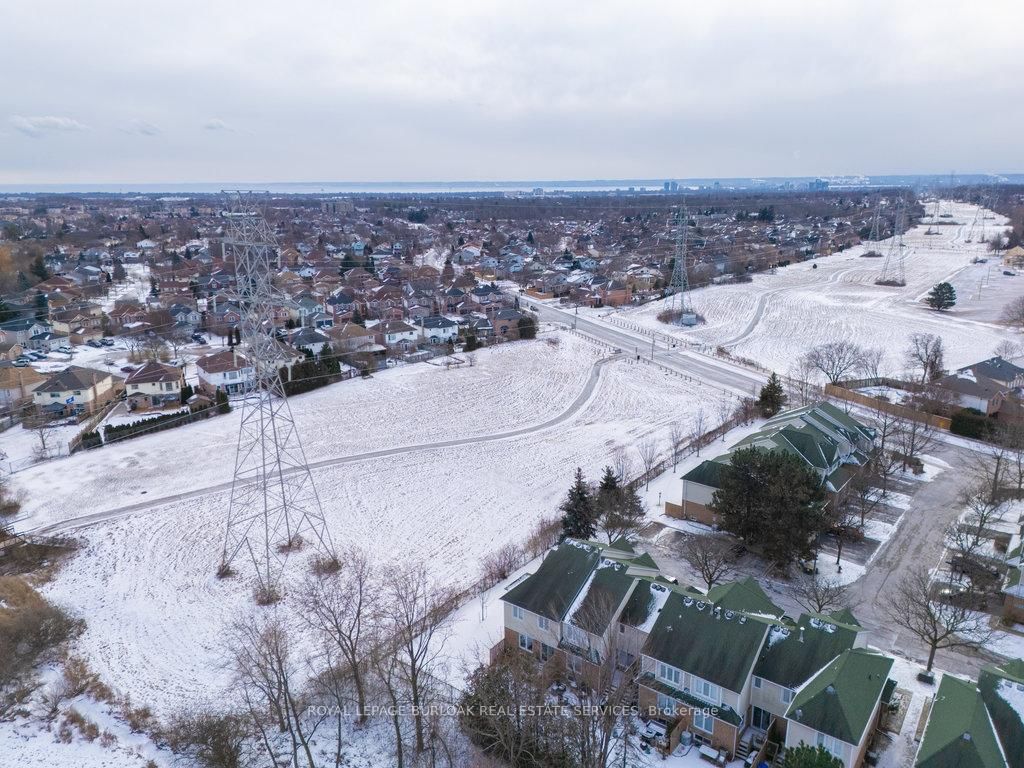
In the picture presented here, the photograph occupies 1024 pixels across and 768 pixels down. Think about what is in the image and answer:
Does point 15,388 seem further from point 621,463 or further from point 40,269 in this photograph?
point 40,269

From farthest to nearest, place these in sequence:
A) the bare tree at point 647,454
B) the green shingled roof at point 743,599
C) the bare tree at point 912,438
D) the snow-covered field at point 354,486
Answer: the bare tree at point 647,454, the bare tree at point 912,438, the snow-covered field at point 354,486, the green shingled roof at point 743,599

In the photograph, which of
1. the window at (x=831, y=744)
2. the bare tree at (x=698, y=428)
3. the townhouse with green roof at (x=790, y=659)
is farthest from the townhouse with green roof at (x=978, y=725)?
the bare tree at (x=698, y=428)

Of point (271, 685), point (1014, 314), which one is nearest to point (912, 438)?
point (271, 685)

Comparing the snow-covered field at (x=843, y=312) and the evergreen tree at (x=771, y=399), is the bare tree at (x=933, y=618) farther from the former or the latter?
→ the snow-covered field at (x=843, y=312)

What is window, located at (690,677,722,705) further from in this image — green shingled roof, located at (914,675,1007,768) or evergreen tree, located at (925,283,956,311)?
evergreen tree, located at (925,283,956,311)

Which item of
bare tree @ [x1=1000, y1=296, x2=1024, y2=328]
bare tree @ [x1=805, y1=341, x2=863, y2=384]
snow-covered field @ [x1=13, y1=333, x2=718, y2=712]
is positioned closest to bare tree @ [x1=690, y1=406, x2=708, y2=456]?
snow-covered field @ [x1=13, y1=333, x2=718, y2=712]
